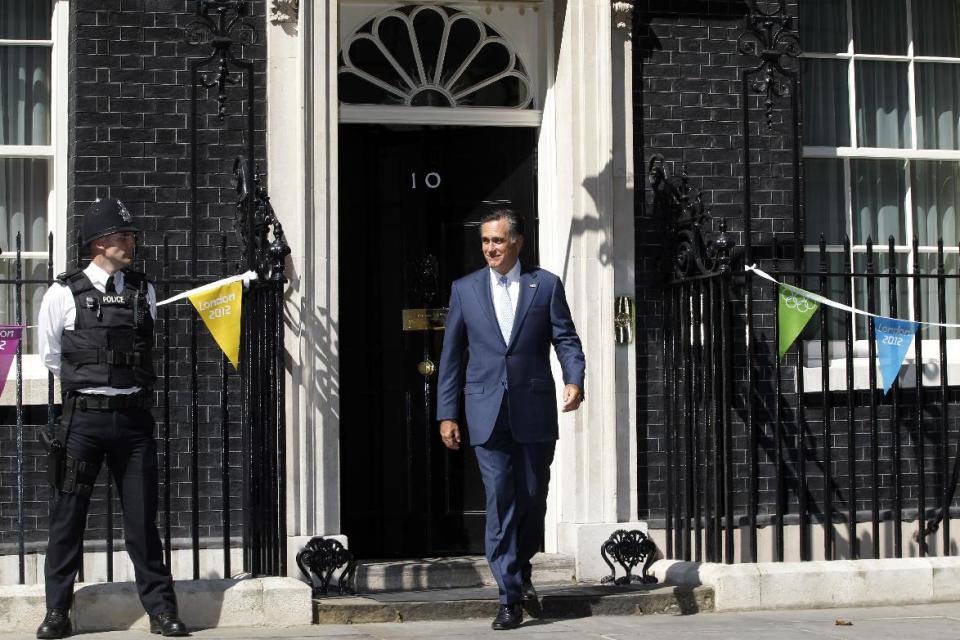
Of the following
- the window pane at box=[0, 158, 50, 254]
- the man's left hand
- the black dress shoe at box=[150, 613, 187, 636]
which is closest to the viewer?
the black dress shoe at box=[150, 613, 187, 636]

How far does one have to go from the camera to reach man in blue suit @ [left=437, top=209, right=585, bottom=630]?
7438mm

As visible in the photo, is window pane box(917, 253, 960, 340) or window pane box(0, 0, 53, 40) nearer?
window pane box(0, 0, 53, 40)

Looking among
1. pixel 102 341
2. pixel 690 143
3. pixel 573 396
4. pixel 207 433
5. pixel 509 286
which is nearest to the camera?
pixel 102 341

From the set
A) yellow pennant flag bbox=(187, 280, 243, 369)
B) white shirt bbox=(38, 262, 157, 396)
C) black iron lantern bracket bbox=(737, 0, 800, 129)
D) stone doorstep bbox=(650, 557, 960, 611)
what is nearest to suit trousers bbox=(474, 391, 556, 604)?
stone doorstep bbox=(650, 557, 960, 611)

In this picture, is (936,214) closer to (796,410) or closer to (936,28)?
(936,28)

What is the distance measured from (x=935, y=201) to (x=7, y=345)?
5.88 m

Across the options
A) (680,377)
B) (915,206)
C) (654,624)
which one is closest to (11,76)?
(680,377)

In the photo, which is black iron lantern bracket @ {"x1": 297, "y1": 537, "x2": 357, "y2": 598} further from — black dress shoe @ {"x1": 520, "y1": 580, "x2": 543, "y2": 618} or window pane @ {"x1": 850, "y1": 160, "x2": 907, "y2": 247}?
window pane @ {"x1": 850, "y1": 160, "x2": 907, "y2": 247}

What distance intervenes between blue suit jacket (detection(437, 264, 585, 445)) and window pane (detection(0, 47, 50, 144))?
2.85 meters

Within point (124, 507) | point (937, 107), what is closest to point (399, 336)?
point (124, 507)

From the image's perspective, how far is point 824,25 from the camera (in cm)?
1017

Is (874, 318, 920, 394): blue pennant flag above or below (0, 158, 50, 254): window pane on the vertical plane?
below

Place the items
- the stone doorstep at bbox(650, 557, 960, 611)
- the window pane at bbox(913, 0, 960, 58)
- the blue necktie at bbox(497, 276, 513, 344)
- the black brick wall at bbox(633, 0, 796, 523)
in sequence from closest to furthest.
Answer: the blue necktie at bbox(497, 276, 513, 344)
the stone doorstep at bbox(650, 557, 960, 611)
the black brick wall at bbox(633, 0, 796, 523)
the window pane at bbox(913, 0, 960, 58)

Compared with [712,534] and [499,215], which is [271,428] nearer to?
[499,215]
